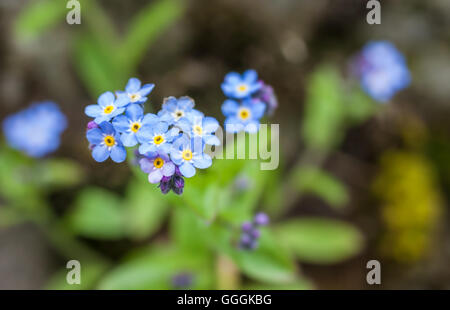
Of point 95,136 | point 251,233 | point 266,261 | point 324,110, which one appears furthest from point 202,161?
point 324,110

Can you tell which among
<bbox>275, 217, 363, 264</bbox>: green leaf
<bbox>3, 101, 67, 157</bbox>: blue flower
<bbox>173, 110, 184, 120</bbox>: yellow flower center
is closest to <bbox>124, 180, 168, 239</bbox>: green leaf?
<bbox>3, 101, 67, 157</bbox>: blue flower

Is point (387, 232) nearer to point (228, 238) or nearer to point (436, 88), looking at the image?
point (436, 88)

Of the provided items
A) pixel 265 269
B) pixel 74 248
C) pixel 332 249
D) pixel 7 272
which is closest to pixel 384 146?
pixel 332 249

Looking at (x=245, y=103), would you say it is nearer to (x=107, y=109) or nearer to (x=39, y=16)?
(x=107, y=109)

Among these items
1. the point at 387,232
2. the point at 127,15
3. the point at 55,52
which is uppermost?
the point at 127,15

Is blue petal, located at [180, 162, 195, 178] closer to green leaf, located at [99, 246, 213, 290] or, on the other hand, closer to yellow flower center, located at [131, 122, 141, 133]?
yellow flower center, located at [131, 122, 141, 133]

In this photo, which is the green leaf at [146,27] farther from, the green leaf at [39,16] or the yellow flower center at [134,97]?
the yellow flower center at [134,97]
